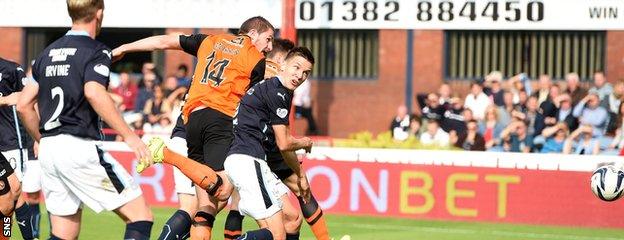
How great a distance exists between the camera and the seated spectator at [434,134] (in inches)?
774

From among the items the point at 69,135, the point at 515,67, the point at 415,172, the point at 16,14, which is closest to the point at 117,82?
the point at 16,14

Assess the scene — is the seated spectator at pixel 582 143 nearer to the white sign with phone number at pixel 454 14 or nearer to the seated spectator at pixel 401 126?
the white sign with phone number at pixel 454 14

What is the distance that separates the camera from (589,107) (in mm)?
19312

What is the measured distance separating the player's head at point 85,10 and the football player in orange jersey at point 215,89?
75.2 inches

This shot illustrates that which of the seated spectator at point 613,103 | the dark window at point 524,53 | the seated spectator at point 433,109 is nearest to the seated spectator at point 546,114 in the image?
the seated spectator at point 613,103

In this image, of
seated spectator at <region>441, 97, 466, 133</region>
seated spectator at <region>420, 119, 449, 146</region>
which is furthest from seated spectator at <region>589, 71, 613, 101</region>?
seated spectator at <region>420, 119, 449, 146</region>

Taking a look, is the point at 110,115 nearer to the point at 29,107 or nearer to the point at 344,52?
the point at 29,107

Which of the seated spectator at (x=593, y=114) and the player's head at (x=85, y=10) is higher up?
the player's head at (x=85, y=10)

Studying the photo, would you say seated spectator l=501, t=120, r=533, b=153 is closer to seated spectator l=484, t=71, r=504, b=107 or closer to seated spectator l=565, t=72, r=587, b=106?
Result: seated spectator l=565, t=72, r=587, b=106

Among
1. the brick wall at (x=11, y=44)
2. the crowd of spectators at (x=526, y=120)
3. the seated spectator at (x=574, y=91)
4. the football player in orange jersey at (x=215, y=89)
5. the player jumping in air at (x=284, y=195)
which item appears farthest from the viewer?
the brick wall at (x=11, y=44)

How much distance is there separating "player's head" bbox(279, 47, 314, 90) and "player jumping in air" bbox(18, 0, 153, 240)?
2.01 metres

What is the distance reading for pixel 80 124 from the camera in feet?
27.9

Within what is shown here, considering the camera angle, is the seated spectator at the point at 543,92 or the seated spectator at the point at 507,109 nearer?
the seated spectator at the point at 507,109

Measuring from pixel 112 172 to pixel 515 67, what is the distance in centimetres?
1845
